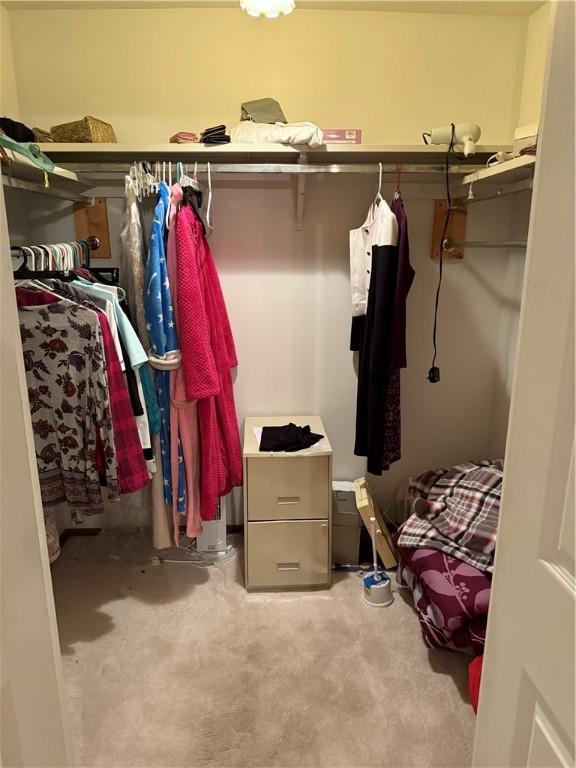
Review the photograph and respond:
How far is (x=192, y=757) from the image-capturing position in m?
1.60

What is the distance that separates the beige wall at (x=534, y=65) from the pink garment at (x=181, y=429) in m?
1.53

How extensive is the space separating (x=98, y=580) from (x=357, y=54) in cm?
263

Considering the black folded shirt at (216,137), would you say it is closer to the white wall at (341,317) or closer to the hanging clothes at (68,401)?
the white wall at (341,317)

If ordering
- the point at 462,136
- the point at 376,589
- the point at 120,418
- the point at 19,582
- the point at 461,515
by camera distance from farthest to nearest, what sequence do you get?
the point at 376,589
the point at 461,515
the point at 462,136
the point at 120,418
the point at 19,582

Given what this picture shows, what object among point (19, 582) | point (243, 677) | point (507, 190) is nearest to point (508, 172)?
point (507, 190)

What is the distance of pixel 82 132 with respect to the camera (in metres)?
2.05

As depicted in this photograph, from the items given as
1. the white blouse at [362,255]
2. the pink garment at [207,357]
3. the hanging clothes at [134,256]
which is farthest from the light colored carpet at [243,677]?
the white blouse at [362,255]

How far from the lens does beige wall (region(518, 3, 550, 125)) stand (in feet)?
7.10

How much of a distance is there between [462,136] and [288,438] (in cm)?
141

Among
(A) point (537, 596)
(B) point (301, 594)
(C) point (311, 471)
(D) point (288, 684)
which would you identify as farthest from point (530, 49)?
(D) point (288, 684)

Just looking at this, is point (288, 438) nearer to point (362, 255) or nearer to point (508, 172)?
point (362, 255)

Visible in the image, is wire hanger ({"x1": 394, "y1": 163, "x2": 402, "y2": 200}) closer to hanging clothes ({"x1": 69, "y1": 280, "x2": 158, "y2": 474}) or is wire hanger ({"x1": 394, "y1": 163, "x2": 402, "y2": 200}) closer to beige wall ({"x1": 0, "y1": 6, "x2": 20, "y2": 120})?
hanging clothes ({"x1": 69, "y1": 280, "x2": 158, "y2": 474})

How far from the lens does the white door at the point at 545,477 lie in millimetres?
702

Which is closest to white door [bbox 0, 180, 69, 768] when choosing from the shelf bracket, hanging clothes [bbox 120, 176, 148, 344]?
hanging clothes [bbox 120, 176, 148, 344]
